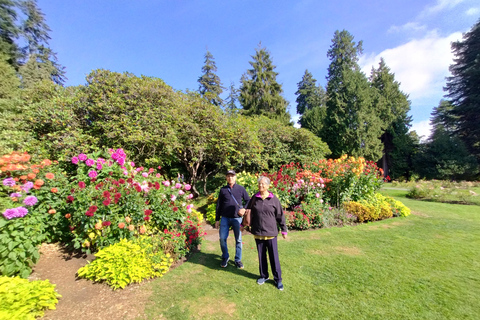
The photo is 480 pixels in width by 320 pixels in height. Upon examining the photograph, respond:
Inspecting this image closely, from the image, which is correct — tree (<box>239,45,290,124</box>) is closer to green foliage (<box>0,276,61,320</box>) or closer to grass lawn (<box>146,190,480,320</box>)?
grass lawn (<box>146,190,480,320</box>)

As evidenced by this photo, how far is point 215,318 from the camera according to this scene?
244 cm

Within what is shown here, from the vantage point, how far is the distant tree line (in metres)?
6.45

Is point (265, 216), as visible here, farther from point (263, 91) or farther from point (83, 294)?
point (263, 91)

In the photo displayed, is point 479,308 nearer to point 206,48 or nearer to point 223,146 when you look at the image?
point 223,146

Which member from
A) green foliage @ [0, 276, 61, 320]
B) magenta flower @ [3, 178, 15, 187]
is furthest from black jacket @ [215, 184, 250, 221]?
magenta flower @ [3, 178, 15, 187]

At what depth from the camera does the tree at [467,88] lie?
79.3 feet

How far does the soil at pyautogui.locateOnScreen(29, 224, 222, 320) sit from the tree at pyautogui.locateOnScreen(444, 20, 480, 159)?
3404 cm

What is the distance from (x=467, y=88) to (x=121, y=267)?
39252mm

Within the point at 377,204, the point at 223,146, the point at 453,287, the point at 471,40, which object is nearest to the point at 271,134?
the point at 223,146

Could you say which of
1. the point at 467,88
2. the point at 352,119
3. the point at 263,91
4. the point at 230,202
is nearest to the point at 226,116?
the point at 230,202

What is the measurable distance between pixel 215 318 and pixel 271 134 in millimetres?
9172

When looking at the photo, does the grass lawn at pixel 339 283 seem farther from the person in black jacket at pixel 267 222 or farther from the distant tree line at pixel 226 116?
the distant tree line at pixel 226 116

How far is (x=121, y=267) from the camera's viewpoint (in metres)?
2.96

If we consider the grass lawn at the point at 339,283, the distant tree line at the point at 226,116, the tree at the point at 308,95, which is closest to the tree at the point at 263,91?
the distant tree line at the point at 226,116
